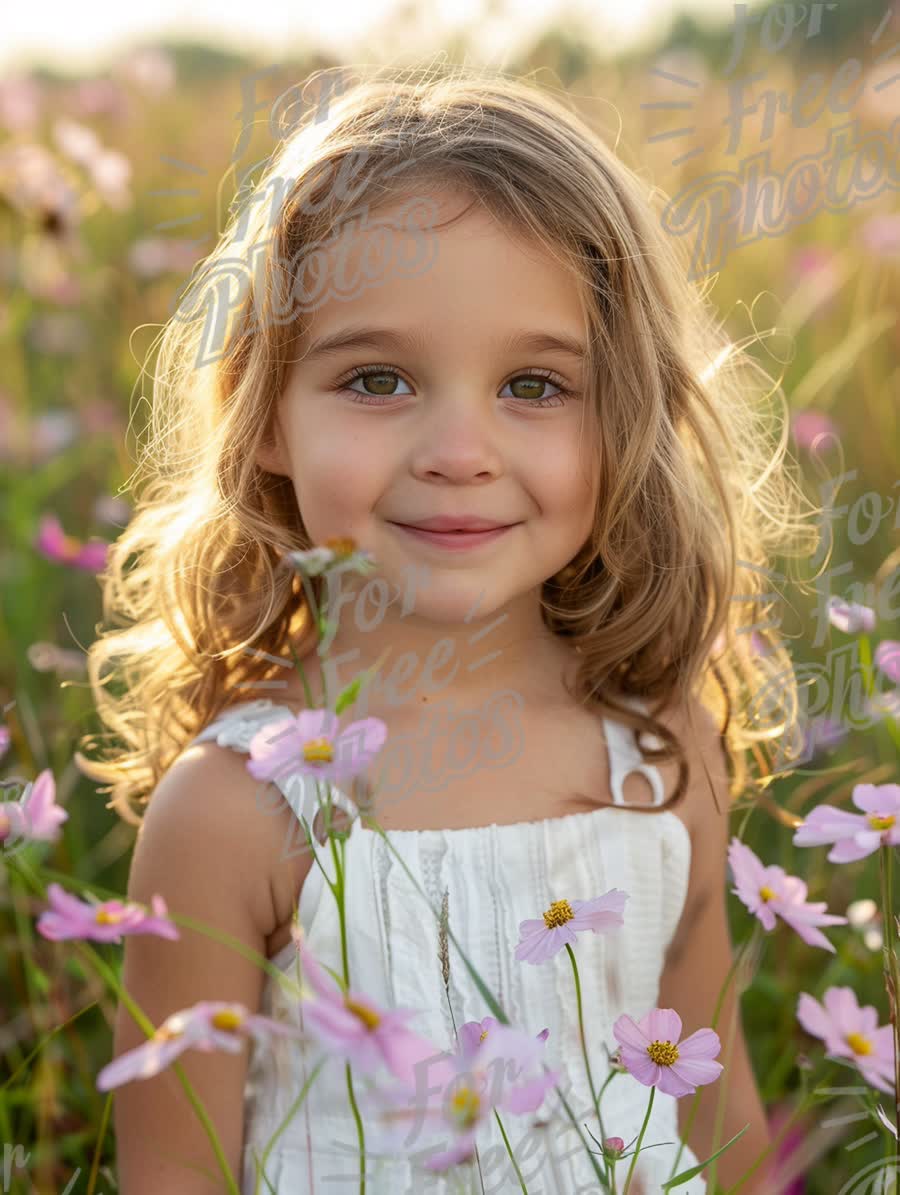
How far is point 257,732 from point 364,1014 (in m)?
0.56

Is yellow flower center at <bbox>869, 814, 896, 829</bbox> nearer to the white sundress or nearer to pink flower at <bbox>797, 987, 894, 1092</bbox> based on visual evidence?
pink flower at <bbox>797, 987, 894, 1092</bbox>

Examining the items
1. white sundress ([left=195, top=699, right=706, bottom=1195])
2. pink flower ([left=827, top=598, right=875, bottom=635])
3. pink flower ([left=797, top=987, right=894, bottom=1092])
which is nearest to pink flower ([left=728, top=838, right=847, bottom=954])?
pink flower ([left=797, top=987, right=894, bottom=1092])

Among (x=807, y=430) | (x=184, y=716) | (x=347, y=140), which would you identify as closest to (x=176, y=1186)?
(x=184, y=716)

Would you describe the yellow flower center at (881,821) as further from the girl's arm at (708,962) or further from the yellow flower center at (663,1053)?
the girl's arm at (708,962)

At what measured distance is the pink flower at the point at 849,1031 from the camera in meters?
0.77

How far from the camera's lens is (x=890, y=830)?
67 cm

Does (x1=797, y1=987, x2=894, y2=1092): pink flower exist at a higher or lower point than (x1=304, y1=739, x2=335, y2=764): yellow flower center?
lower

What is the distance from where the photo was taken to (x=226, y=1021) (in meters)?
0.43

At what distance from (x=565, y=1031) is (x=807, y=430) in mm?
962

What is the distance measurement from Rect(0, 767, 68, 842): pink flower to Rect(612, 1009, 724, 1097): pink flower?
0.30m

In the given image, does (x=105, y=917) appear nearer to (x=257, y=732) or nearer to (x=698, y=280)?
(x=257, y=732)

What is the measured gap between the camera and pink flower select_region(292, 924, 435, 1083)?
402 mm

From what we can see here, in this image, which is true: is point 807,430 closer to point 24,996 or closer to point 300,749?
point 24,996

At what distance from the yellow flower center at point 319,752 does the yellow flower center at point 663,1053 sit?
236 millimetres
